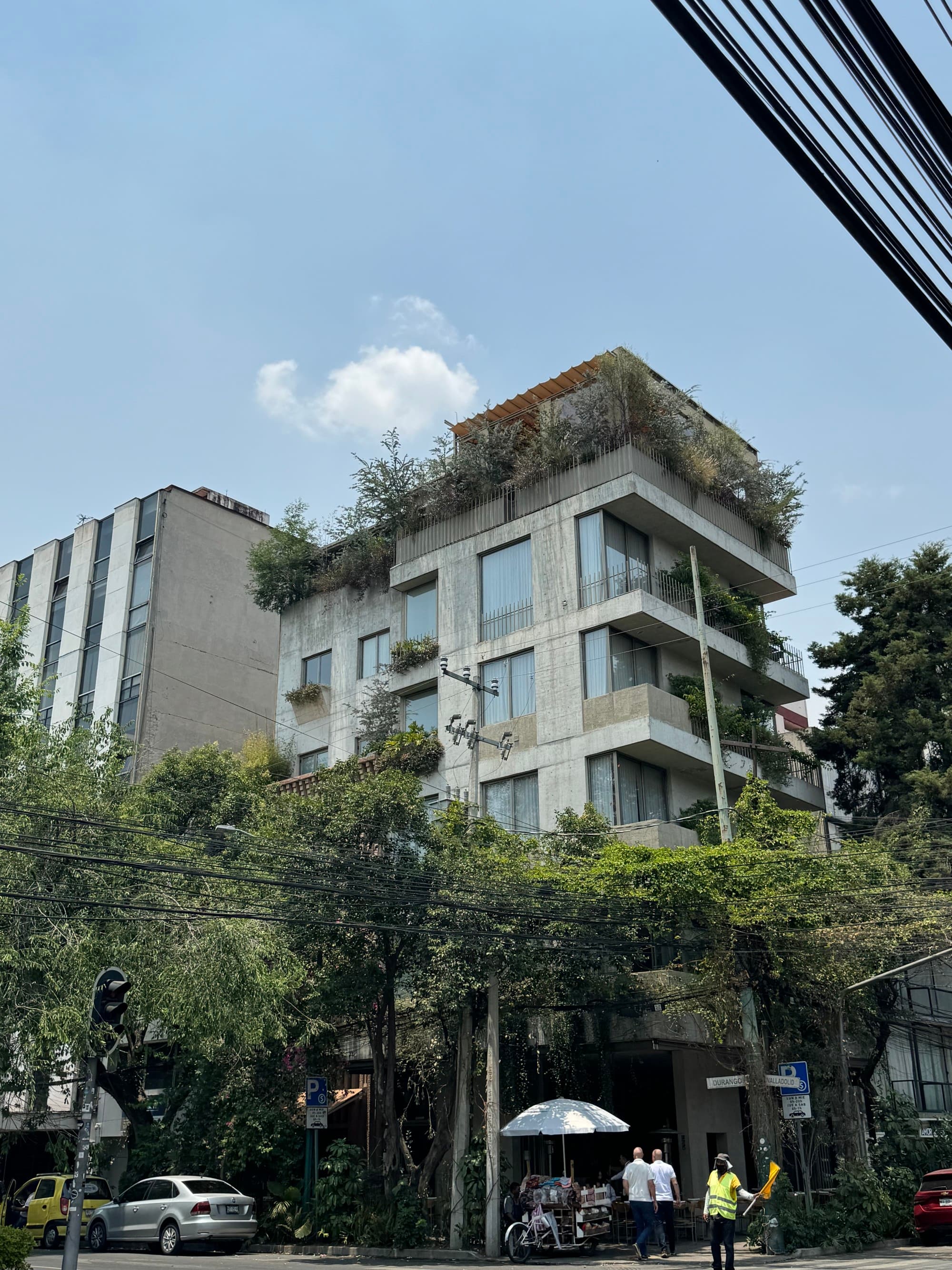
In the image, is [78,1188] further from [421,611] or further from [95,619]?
[95,619]

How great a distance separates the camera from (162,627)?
4788 cm

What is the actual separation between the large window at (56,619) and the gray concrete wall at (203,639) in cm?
672

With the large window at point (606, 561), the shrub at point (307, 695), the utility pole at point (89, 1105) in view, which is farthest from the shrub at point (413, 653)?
the utility pole at point (89, 1105)

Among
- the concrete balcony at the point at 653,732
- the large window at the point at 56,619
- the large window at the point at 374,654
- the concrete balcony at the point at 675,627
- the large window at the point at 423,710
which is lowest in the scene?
the concrete balcony at the point at 653,732

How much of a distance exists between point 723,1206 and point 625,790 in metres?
15.1

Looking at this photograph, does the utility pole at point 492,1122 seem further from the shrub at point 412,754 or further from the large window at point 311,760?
the large window at point 311,760

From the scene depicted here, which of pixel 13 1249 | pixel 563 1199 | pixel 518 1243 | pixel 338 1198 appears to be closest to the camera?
pixel 13 1249

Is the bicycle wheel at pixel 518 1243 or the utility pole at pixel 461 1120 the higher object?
the utility pole at pixel 461 1120

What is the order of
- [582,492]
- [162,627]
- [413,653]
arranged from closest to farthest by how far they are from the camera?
[582,492]
[413,653]
[162,627]

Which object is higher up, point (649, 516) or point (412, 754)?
point (649, 516)

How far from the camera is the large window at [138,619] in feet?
154

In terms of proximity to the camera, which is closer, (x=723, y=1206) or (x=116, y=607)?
(x=723, y=1206)

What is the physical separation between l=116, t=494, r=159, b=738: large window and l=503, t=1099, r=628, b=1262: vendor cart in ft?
90.1

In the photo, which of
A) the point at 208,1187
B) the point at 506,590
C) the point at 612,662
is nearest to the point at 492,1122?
the point at 208,1187
